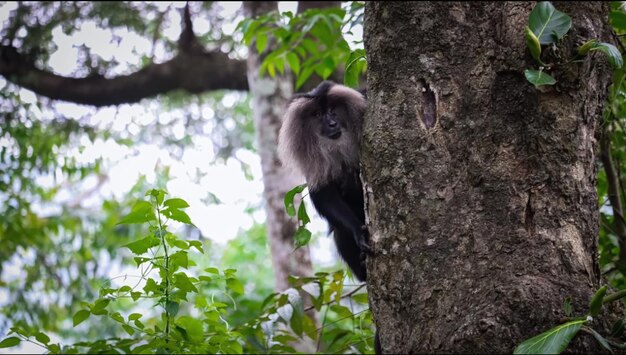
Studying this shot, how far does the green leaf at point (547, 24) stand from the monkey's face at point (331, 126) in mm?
1737

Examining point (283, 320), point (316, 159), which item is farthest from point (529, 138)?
point (316, 159)

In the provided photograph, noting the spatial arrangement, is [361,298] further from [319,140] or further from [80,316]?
[80,316]

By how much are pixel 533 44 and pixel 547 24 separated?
65mm

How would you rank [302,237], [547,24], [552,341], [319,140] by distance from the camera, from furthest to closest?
1. [319,140]
2. [302,237]
3. [547,24]
4. [552,341]

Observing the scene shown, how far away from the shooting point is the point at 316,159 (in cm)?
346

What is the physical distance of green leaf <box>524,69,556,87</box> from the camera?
1.74m

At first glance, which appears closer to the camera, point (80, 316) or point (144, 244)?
point (144, 244)

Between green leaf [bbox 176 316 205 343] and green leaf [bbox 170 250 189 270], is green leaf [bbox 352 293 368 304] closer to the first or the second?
green leaf [bbox 176 316 205 343]

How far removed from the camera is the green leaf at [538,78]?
1744mm

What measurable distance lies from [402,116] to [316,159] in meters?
1.52

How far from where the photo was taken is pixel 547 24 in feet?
5.87

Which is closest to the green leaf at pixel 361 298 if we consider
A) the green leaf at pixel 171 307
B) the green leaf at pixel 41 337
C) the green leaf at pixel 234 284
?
the green leaf at pixel 234 284

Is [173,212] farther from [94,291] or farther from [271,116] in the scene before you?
[94,291]

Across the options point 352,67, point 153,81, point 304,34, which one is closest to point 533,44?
point 352,67
